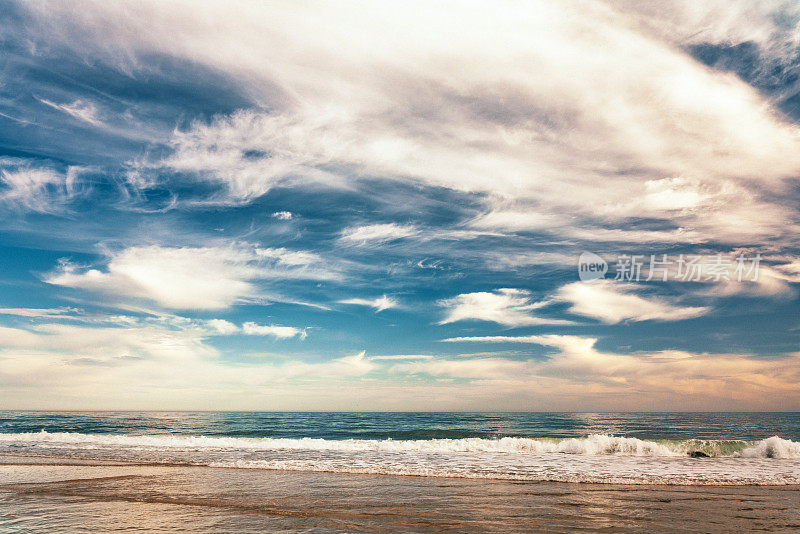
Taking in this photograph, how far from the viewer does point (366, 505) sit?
1214 cm

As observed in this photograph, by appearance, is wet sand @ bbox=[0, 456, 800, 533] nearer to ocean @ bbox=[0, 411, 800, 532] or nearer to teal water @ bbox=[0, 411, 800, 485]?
ocean @ bbox=[0, 411, 800, 532]

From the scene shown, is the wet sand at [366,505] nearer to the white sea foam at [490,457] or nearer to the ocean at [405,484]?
the ocean at [405,484]

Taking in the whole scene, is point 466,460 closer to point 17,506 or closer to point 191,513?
point 191,513

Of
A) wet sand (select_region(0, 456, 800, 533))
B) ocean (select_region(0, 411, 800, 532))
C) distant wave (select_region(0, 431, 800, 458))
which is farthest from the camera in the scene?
distant wave (select_region(0, 431, 800, 458))

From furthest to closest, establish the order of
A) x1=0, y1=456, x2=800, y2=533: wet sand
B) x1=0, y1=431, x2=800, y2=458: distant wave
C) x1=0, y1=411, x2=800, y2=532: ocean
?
1. x1=0, y1=431, x2=800, y2=458: distant wave
2. x1=0, y1=411, x2=800, y2=532: ocean
3. x1=0, y1=456, x2=800, y2=533: wet sand

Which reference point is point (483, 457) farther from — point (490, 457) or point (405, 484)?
point (405, 484)

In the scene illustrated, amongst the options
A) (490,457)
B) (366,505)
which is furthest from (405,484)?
(490,457)

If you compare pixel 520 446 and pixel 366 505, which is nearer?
pixel 366 505

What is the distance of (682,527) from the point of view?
10141 mm

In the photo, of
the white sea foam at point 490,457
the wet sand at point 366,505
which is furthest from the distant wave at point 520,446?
the wet sand at point 366,505

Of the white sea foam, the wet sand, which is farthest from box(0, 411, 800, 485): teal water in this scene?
the wet sand

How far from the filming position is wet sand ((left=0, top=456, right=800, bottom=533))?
1007cm

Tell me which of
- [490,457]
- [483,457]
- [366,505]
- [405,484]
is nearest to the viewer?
[366,505]

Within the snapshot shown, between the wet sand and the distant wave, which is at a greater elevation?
the wet sand
